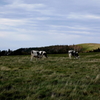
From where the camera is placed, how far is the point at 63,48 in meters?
79.4

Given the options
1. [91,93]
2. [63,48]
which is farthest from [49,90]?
[63,48]

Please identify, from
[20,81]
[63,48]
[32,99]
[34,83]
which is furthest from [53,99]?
[63,48]

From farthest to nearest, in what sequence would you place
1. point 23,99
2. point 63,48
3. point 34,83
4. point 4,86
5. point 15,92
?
point 63,48
point 34,83
point 4,86
point 15,92
point 23,99

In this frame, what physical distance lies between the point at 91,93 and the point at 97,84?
6.45 ft

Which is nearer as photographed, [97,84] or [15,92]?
[15,92]

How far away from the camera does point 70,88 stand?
9.37 m

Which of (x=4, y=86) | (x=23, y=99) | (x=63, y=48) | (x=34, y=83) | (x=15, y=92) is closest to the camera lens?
(x=23, y=99)

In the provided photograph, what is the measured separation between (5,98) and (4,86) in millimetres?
1593

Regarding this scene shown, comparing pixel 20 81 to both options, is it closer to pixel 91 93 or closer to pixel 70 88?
pixel 70 88

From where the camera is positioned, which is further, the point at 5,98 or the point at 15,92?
the point at 15,92

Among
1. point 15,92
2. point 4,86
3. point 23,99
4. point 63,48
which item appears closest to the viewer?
point 23,99

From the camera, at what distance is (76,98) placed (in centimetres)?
800

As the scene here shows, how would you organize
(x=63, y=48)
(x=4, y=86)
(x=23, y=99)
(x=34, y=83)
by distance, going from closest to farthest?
1. (x=23, y=99)
2. (x=4, y=86)
3. (x=34, y=83)
4. (x=63, y=48)

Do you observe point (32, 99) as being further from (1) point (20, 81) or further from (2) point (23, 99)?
(1) point (20, 81)
